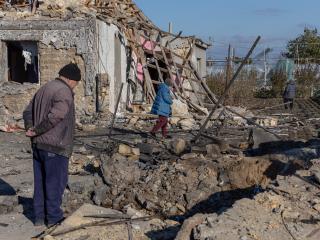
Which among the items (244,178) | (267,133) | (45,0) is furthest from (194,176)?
(45,0)

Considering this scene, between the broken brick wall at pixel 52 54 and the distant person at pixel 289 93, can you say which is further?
the distant person at pixel 289 93

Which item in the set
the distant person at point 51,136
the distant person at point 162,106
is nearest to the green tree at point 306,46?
the distant person at point 162,106

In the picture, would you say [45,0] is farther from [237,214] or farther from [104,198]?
[237,214]

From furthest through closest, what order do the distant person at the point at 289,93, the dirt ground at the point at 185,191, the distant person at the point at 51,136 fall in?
the distant person at the point at 289,93 → the distant person at the point at 51,136 → the dirt ground at the point at 185,191

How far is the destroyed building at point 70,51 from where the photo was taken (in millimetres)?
17312

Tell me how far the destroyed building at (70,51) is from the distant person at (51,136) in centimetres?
1003

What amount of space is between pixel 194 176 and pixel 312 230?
3.23 meters

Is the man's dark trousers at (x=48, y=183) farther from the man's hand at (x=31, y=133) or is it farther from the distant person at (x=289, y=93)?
the distant person at (x=289, y=93)

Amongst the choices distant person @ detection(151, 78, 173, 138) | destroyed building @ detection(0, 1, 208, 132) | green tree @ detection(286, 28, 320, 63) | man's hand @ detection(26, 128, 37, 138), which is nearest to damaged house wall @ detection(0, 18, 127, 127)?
destroyed building @ detection(0, 1, 208, 132)

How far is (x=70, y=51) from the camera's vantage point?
56.9ft

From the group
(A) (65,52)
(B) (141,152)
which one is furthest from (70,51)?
(B) (141,152)

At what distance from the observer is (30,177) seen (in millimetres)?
9109

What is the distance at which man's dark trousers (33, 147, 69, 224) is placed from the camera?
20.0ft

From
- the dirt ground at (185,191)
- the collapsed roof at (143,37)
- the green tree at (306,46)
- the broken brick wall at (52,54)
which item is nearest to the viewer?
the dirt ground at (185,191)
